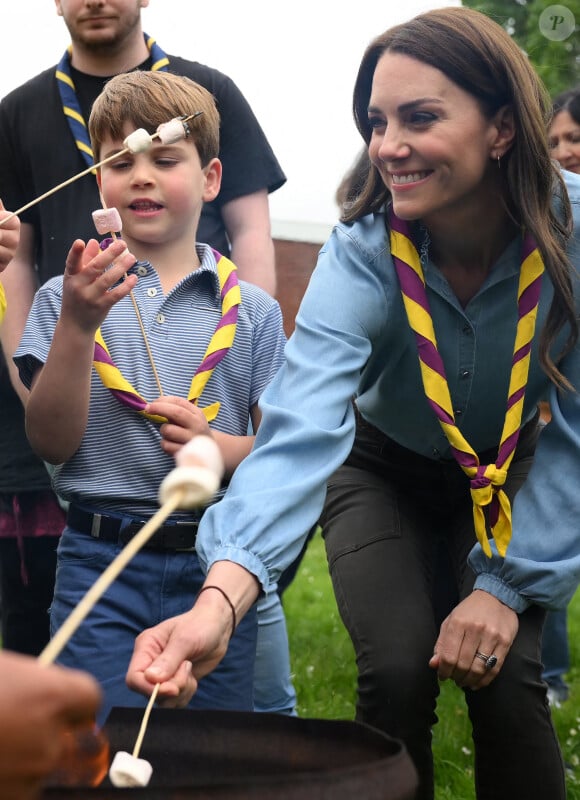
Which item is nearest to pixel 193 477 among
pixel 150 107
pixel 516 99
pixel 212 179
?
pixel 516 99

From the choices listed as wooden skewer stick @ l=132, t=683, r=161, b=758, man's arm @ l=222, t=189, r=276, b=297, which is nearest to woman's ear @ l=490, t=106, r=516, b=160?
man's arm @ l=222, t=189, r=276, b=297

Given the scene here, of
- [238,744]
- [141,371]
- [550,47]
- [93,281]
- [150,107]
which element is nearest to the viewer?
[238,744]

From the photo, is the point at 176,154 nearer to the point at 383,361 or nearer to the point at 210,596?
the point at 383,361

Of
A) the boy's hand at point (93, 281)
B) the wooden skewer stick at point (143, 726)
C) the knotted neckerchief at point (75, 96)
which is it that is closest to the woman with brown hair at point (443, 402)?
the boy's hand at point (93, 281)

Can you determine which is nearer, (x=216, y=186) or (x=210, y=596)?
(x=210, y=596)

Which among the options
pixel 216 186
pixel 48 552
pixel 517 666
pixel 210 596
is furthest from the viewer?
pixel 48 552

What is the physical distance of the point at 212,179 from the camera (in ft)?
9.58

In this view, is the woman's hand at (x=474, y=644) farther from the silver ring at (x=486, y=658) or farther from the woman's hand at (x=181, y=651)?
the woman's hand at (x=181, y=651)

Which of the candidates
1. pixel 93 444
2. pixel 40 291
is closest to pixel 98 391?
pixel 93 444

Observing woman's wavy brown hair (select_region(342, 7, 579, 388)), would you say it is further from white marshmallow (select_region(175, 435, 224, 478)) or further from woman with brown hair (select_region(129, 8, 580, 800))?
white marshmallow (select_region(175, 435, 224, 478))

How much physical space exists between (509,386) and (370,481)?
0.42 metres

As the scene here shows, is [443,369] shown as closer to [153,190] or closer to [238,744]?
[153,190]

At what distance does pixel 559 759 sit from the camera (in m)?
2.35

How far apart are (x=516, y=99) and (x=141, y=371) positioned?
3.43 feet
